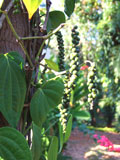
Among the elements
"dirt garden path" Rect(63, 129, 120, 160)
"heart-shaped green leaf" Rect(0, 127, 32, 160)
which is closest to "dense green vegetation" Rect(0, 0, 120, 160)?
"heart-shaped green leaf" Rect(0, 127, 32, 160)

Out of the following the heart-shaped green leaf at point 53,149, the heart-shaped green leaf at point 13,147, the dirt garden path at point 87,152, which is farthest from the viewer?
the dirt garden path at point 87,152

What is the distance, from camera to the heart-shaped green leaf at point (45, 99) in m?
0.49

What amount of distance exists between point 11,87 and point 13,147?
0.12m

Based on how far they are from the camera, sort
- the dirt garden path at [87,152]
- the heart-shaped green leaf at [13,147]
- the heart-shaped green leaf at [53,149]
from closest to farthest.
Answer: the heart-shaped green leaf at [13,147] → the heart-shaped green leaf at [53,149] → the dirt garden path at [87,152]

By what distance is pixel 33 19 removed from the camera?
1.72ft

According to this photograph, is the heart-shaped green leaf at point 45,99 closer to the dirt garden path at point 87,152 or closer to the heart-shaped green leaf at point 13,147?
the heart-shaped green leaf at point 13,147

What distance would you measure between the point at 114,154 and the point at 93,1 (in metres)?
2.82

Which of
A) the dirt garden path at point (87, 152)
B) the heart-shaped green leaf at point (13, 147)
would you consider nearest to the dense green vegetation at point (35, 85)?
the heart-shaped green leaf at point (13, 147)

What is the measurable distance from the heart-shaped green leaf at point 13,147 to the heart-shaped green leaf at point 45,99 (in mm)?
97

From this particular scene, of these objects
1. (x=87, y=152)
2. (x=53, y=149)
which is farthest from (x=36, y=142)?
(x=87, y=152)

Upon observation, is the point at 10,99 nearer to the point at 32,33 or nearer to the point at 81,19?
the point at 32,33

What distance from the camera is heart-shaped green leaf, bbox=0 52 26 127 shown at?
424 mm

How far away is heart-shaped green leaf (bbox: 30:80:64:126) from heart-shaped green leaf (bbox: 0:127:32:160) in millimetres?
97

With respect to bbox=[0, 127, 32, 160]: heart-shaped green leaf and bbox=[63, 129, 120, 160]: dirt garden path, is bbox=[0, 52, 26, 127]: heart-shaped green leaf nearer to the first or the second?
bbox=[0, 127, 32, 160]: heart-shaped green leaf
